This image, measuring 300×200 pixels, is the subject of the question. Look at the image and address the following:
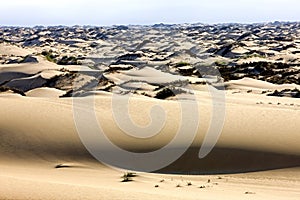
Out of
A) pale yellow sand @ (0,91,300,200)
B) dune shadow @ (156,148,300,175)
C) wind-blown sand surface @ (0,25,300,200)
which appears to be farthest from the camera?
dune shadow @ (156,148,300,175)

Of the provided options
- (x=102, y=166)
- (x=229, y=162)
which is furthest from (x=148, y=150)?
(x=229, y=162)

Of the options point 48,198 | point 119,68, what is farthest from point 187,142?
point 119,68

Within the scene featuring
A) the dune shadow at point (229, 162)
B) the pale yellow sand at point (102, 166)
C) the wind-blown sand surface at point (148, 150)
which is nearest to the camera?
the pale yellow sand at point (102, 166)

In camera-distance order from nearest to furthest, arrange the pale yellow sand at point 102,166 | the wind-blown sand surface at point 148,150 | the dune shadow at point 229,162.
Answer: the pale yellow sand at point 102,166 → the wind-blown sand surface at point 148,150 → the dune shadow at point 229,162

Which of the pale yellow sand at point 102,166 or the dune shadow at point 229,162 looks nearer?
the pale yellow sand at point 102,166

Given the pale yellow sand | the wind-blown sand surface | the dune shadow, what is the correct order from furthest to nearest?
the dune shadow < the wind-blown sand surface < the pale yellow sand

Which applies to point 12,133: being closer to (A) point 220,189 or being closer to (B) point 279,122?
(A) point 220,189

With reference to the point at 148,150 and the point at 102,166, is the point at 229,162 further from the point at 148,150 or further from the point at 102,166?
the point at 102,166

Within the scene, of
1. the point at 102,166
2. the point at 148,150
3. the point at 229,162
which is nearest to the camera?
the point at 102,166

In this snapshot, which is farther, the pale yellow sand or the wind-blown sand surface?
the wind-blown sand surface

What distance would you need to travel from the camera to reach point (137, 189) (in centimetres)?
917

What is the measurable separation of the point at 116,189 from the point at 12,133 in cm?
595

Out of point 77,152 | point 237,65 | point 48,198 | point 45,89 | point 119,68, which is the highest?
point 237,65

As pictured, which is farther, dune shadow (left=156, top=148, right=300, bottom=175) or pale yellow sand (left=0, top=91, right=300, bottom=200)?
dune shadow (left=156, top=148, right=300, bottom=175)
